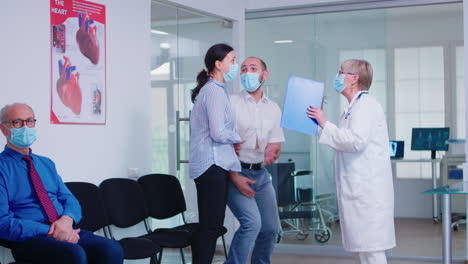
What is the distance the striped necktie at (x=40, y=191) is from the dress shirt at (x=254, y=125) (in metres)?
1.35

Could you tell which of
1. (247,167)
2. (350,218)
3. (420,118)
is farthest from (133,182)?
(420,118)

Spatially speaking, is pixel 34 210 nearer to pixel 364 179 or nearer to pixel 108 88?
pixel 108 88

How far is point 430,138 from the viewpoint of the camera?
919 cm

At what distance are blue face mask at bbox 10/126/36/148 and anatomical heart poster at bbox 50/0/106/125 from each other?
60 centimetres

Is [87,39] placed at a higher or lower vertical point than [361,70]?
higher

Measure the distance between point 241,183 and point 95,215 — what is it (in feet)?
2.94

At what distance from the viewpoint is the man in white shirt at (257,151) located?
412 centimetres

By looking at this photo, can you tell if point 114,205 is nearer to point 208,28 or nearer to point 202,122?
point 202,122

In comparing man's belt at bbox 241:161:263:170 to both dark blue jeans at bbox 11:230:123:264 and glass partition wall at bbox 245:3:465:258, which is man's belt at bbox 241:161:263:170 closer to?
dark blue jeans at bbox 11:230:123:264

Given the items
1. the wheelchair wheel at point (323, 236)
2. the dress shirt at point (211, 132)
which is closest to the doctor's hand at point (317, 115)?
the dress shirt at point (211, 132)

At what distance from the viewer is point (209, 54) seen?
4.05m

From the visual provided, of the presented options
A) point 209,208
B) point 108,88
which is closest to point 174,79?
point 108,88

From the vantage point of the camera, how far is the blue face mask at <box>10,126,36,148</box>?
130 inches

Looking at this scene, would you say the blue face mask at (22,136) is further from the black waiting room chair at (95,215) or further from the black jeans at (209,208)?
the black jeans at (209,208)
